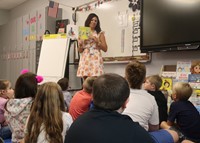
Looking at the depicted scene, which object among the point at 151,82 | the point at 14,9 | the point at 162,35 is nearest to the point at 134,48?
the point at 162,35

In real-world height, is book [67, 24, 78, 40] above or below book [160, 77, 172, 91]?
above

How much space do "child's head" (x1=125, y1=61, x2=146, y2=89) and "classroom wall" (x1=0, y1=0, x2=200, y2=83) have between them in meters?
1.41

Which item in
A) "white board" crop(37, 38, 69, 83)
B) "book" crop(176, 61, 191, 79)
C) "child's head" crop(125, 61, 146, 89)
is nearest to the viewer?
"child's head" crop(125, 61, 146, 89)

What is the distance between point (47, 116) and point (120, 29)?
2.82 m

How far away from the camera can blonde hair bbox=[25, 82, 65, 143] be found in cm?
178

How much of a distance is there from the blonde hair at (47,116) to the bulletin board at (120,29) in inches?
90.0

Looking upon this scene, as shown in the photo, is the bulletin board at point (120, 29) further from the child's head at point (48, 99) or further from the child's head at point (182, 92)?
the child's head at point (48, 99)

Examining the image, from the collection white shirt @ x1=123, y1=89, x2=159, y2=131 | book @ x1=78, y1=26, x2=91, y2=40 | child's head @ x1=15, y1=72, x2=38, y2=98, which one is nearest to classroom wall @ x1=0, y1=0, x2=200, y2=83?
book @ x1=78, y1=26, x2=91, y2=40

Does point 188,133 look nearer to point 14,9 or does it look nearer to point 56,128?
point 56,128

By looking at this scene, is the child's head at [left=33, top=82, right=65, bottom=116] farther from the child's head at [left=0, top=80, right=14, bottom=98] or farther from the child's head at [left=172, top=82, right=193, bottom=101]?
the child's head at [left=0, top=80, right=14, bottom=98]

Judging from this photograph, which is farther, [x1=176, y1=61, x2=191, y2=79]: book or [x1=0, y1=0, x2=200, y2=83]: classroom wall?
[x1=0, y1=0, x2=200, y2=83]: classroom wall

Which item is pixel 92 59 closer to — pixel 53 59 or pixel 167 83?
pixel 53 59

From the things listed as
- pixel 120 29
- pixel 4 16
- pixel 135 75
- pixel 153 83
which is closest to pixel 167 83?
pixel 153 83

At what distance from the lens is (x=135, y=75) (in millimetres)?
A: 2209
